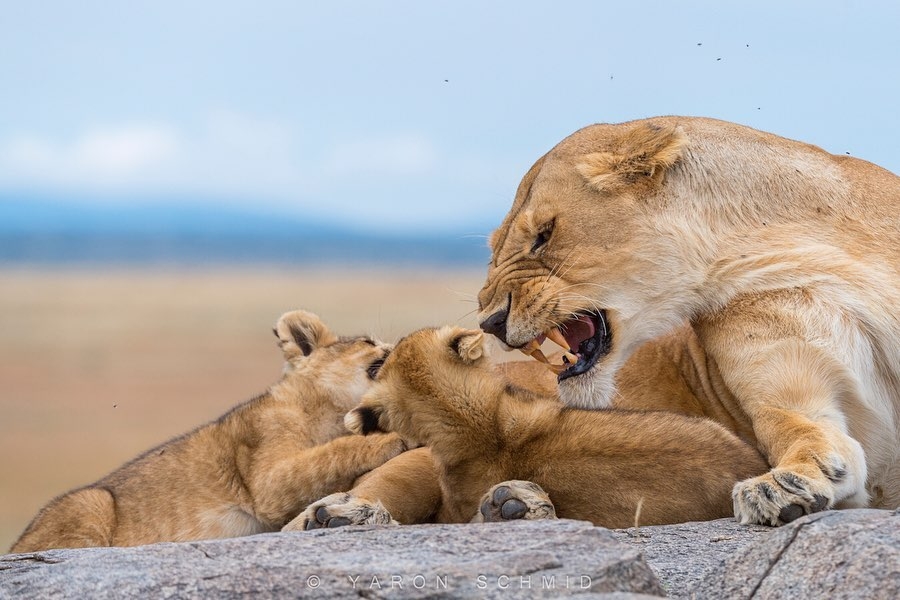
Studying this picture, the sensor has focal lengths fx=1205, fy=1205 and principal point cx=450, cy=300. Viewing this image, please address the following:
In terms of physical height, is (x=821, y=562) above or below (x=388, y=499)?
above

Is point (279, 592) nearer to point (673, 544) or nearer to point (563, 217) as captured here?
point (673, 544)

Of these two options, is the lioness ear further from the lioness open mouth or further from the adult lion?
the lioness open mouth

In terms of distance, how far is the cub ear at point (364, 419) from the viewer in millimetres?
4254

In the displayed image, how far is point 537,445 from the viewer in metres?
4.18

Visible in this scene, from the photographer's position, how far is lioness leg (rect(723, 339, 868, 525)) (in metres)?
3.95

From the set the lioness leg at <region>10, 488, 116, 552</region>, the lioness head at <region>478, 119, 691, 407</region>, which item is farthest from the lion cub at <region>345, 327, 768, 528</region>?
the lioness leg at <region>10, 488, 116, 552</region>

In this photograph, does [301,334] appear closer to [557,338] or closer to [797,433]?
[557,338]

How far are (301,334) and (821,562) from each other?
348 cm

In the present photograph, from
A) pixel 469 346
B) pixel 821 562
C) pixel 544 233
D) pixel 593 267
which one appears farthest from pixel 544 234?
pixel 821 562

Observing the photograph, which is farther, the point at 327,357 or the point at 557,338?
the point at 327,357

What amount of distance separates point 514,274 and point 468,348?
0.81m

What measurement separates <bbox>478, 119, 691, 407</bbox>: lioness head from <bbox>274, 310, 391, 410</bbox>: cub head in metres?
0.97

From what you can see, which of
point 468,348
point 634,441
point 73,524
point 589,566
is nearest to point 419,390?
point 468,348

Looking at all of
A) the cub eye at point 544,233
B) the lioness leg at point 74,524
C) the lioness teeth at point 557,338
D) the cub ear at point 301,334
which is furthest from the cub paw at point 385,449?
the lioness leg at point 74,524
